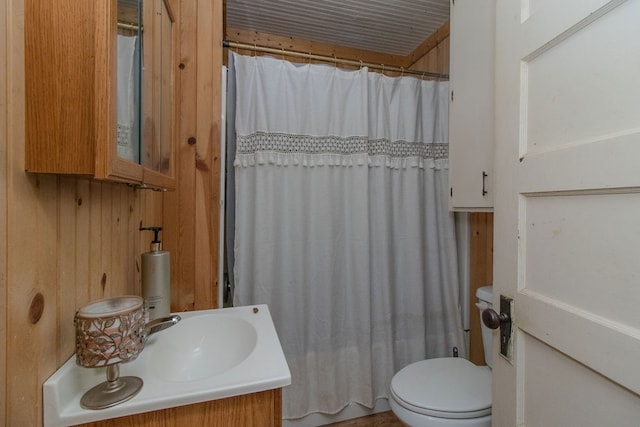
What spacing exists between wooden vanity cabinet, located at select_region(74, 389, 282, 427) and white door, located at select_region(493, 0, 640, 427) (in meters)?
0.62

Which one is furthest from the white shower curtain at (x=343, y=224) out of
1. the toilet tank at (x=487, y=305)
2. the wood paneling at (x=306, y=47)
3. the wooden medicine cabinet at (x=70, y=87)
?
the wooden medicine cabinet at (x=70, y=87)

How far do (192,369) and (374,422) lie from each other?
4.14 ft

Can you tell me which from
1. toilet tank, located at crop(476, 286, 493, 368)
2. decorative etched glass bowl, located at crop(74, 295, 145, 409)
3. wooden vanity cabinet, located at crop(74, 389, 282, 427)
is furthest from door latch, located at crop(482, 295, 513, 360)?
decorative etched glass bowl, located at crop(74, 295, 145, 409)

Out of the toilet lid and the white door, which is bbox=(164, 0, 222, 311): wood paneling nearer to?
the toilet lid

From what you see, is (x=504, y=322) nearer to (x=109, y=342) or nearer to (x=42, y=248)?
(x=109, y=342)

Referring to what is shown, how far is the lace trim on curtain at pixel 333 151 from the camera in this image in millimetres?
1536

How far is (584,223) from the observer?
1.95 ft

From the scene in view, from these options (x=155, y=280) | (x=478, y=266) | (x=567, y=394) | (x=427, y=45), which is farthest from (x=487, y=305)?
(x=427, y=45)

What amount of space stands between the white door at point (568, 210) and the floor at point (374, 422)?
1.05 m

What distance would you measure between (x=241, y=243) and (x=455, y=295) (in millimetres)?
1317

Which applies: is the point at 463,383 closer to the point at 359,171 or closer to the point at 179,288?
the point at 359,171

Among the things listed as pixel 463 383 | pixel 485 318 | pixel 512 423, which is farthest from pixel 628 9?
pixel 463 383

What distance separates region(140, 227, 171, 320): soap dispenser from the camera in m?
0.95

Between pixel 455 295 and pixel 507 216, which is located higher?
pixel 507 216
